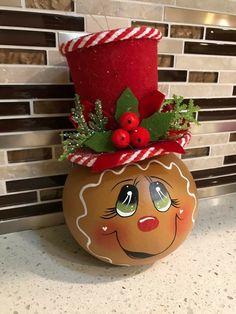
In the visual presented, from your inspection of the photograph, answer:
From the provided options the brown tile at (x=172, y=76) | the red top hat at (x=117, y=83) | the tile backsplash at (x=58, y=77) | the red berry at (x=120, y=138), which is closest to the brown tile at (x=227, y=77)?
the tile backsplash at (x=58, y=77)

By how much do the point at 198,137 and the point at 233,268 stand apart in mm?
338

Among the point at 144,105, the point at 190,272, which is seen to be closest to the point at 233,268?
the point at 190,272

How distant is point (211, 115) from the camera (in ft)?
2.63

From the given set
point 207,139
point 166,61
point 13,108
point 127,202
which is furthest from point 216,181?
point 13,108

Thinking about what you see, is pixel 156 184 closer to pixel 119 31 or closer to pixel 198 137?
pixel 119 31

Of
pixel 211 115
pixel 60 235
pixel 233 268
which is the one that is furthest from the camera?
pixel 211 115

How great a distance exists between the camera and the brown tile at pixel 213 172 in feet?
2.76

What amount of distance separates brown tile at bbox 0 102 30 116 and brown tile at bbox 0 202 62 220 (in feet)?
0.69

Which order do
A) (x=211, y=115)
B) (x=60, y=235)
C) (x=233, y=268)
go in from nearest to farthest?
(x=233, y=268) → (x=60, y=235) → (x=211, y=115)

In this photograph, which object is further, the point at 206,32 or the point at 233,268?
the point at 206,32

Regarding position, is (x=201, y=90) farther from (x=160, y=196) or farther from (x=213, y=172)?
(x=160, y=196)

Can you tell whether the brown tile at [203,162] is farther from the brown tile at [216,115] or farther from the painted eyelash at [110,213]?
the painted eyelash at [110,213]

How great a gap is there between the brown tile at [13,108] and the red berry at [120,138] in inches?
9.4

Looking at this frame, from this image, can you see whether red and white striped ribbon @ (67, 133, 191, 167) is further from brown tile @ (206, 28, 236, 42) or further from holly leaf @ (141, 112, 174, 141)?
brown tile @ (206, 28, 236, 42)
